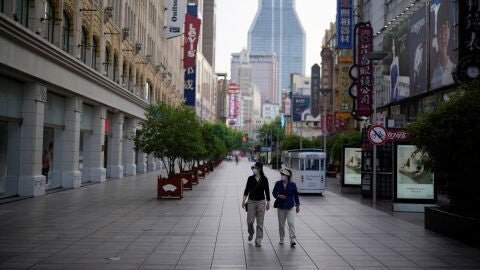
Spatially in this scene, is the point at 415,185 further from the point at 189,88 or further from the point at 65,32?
the point at 189,88

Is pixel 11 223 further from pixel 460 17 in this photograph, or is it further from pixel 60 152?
pixel 460 17

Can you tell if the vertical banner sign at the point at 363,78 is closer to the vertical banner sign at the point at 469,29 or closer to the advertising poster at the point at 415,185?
the vertical banner sign at the point at 469,29

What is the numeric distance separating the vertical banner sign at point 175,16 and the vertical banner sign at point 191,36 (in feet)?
27.8

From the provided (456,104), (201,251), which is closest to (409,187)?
(456,104)

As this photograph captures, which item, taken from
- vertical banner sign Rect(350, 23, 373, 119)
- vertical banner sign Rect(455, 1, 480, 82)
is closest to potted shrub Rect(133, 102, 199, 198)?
vertical banner sign Rect(455, 1, 480, 82)

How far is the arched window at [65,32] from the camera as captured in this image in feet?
85.6

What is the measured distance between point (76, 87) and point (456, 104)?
19.2 metres

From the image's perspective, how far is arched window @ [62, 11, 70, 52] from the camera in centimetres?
2609

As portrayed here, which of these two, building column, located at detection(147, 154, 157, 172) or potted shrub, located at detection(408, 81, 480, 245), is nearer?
potted shrub, located at detection(408, 81, 480, 245)

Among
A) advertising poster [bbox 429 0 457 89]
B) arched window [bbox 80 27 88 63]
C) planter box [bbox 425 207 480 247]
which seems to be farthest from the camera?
advertising poster [bbox 429 0 457 89]

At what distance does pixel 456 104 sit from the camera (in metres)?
14.2

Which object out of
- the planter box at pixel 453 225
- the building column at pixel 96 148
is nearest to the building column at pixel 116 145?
the building column at pixel 96 148

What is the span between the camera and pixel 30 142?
21922 millimetres

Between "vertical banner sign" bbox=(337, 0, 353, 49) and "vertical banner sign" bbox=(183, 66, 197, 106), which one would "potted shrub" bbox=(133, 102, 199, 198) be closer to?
"vertical banner sign" bbox=(337, 0, 353, 49)
